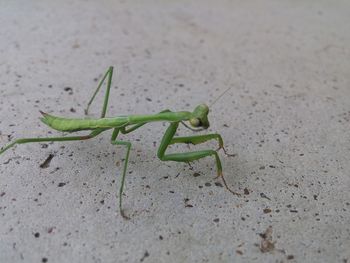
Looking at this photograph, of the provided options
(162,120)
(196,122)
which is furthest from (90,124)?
(196,122)

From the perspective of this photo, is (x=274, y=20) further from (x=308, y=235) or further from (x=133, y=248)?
(x=133, y=248)

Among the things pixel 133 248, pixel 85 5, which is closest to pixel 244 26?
pixel 85 5

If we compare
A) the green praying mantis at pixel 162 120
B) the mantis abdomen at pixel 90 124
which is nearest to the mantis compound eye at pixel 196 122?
the green praying mantis at pixel 162 120

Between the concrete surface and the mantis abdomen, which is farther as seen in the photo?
the mantis abdomen

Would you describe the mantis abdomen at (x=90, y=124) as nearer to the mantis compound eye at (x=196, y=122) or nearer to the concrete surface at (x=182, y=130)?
the concrete surface at (x=182, y=130)

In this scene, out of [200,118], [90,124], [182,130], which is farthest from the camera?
[182,130]

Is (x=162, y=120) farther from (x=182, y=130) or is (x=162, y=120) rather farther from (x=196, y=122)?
(x=182, y=130)

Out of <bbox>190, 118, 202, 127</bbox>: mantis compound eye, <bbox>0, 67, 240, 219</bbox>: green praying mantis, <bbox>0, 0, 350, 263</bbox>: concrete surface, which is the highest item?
<bbox>190, 118, 202, 127</bbox>: mantis compound eye

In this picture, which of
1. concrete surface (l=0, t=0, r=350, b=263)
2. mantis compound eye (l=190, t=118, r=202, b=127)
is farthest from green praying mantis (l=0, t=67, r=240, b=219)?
concrete surface (l=0, t=0, r=350, b=263)

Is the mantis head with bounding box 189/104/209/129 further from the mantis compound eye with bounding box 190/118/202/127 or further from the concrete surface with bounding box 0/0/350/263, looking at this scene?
the concrete surface with bounding box 0/0/350/263
